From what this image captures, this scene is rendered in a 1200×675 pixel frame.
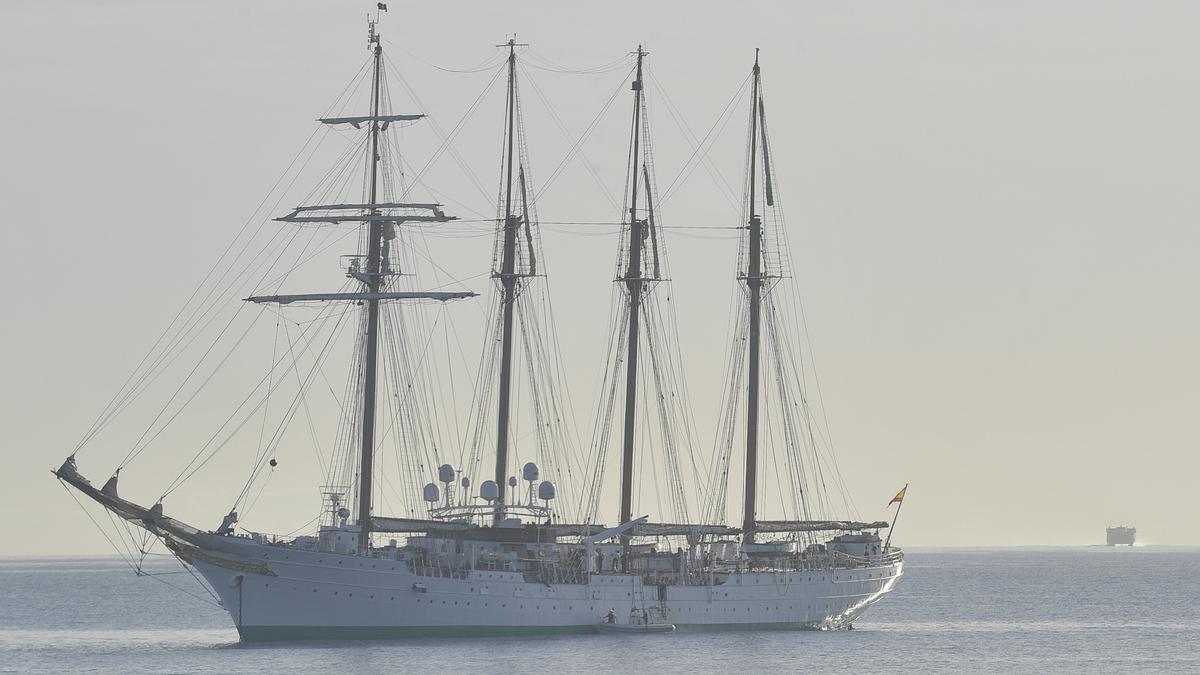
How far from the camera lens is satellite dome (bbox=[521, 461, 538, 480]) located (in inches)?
4983

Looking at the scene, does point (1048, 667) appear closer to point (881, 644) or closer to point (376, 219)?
point (881, 644)

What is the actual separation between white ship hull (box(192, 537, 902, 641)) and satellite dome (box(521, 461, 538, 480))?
7.56 m

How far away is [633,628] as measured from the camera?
125125 mm

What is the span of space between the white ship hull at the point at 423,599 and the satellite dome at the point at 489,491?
6.40 m

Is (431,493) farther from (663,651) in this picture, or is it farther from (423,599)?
(663,651)

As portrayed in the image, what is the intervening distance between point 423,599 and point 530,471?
14244mm

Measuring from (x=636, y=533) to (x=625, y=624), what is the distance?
358 inches

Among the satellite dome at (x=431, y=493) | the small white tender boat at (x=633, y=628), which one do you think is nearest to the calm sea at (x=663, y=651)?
the small white tender boat at (x=633, y=628)

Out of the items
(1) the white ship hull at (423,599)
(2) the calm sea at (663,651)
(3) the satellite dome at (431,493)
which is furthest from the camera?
(3) the satellite dome at (431,493)

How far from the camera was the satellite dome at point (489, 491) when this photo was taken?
124 meters

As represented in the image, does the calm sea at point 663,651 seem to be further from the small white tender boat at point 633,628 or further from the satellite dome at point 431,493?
the satellite dome at point 431,493

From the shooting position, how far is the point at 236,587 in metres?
A: 113

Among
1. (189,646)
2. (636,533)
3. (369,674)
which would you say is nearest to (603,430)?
(636,533)

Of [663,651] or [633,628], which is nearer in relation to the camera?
[663,651]
